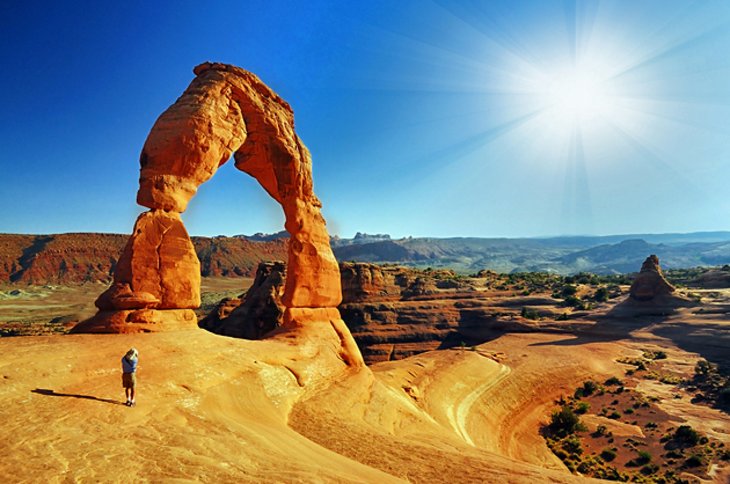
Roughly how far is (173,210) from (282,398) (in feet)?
24.2

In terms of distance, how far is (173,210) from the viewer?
523 inches

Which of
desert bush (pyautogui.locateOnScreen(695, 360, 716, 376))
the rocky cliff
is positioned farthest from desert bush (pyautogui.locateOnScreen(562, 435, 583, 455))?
the rocky cliff

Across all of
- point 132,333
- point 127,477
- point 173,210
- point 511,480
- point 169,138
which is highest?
point 169,138

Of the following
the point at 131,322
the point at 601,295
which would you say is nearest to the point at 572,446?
the point at 131,322

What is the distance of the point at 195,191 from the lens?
1392 centimetres

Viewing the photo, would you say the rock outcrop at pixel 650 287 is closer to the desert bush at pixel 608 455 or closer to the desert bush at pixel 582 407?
the desert bush at pixel 582 407

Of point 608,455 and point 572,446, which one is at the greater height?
point 572,446

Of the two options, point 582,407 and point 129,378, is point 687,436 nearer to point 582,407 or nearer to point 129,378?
point 582,407

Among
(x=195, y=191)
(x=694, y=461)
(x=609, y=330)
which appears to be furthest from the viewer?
(x=609, y=330)

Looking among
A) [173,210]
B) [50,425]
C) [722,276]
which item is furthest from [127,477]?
Answer: [722,276]

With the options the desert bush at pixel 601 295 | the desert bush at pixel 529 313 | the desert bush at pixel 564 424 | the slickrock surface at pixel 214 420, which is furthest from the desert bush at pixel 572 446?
the desert bush at pixel 601 295

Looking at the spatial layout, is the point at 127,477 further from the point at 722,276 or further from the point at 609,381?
the point at 722,276

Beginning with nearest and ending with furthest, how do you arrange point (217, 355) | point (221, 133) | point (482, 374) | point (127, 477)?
point (127, 477) → point (217, 355) → point (221, 133) → point (482, 374)

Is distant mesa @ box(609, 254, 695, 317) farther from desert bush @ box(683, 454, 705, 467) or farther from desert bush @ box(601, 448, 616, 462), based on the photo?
desert bush @ box(683, 454, 705, 467)
